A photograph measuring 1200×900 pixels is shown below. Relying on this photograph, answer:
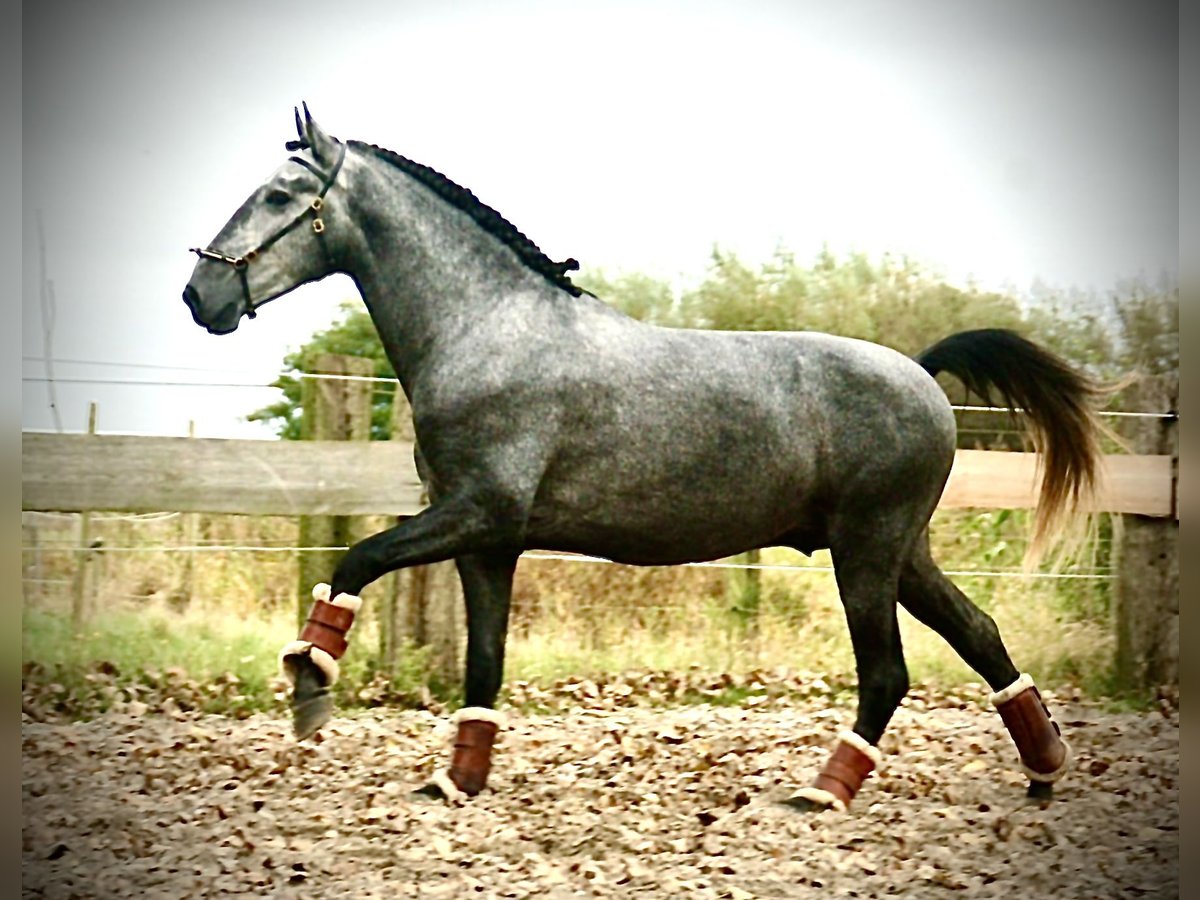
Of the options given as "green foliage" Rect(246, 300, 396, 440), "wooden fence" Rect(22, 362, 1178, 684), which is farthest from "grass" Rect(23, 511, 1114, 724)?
"green foliage" Rect(246, 300, 396, 440)

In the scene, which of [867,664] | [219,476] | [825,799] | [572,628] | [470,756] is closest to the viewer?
[470,756]

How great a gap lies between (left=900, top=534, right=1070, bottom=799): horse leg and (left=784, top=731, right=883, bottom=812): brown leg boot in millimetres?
535

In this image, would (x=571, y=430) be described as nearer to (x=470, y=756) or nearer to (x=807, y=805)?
(x=470, y=756)

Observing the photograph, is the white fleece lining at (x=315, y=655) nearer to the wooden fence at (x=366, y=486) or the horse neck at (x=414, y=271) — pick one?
the horse neck at (x=414, y=271)

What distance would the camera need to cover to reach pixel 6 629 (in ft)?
11.4

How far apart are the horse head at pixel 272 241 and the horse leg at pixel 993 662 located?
2400 millimetres

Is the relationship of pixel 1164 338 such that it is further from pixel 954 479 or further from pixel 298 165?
pixel 298 165

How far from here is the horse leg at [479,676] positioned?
427 centimetres

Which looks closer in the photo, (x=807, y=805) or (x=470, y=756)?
(x=470, y=756)

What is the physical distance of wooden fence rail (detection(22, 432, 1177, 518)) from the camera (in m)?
5.30

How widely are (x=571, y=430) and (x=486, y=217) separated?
2.67 ft

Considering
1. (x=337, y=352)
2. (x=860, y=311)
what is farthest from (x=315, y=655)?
(x=860, y=311)

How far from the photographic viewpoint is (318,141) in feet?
13.9

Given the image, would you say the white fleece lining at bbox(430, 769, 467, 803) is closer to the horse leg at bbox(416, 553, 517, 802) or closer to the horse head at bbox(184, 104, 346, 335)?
the horse leg at bbox(416, 553, 517, 802)
